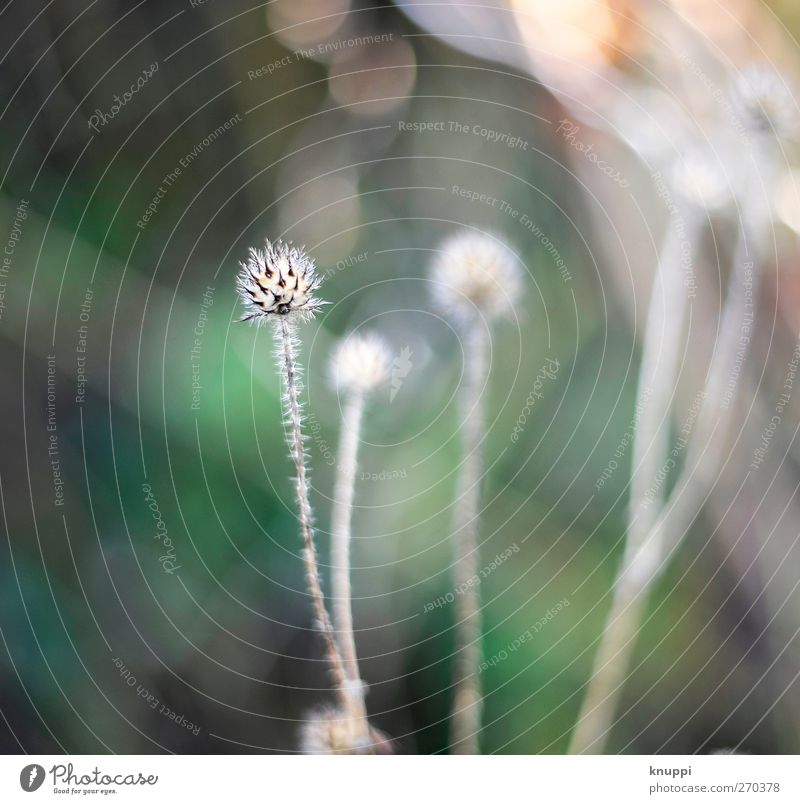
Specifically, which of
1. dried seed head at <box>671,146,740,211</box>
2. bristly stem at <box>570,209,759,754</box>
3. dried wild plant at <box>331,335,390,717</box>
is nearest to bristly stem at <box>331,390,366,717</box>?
dried wild plant at <box>331,335,390,717</box>

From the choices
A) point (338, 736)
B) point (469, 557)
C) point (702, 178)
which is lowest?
point (338, 736)

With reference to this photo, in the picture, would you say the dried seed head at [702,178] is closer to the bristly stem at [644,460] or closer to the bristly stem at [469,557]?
the bristly stem at [644,460]

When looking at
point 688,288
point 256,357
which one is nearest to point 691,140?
point 688,288

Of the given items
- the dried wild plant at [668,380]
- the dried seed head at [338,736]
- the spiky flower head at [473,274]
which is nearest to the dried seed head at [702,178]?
the dried wild plant at [668,380]

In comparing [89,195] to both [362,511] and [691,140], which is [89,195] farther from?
[691,140]

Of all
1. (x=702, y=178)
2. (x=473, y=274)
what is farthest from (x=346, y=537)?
(x=702, y=178)

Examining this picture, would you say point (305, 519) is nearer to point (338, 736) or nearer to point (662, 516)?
point (338, 736)

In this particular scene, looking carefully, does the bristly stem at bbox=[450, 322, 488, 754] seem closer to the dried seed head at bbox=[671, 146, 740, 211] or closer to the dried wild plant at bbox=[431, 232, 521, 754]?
the dried wild plant at bbox=[431, 232, 521, 754]

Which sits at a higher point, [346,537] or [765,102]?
[765,102]
